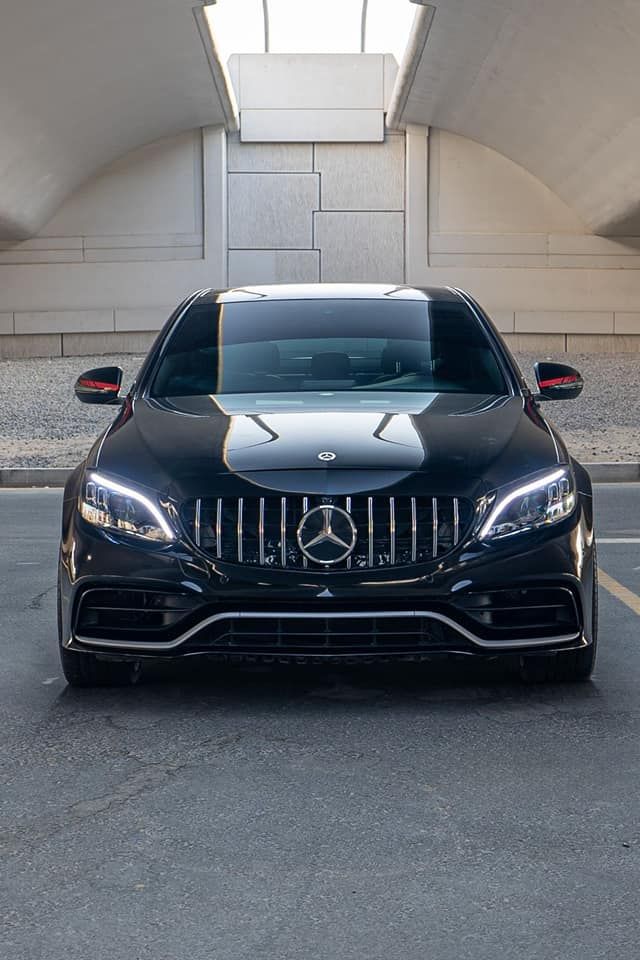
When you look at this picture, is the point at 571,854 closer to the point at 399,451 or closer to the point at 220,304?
the point at 399,451

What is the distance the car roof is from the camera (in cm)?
718

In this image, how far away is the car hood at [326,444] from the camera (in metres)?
5.24

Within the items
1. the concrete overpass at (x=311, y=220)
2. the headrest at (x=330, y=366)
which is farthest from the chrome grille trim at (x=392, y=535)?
the concrete overpass at (x=311, y=220)

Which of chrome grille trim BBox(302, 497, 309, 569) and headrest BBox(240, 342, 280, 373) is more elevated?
headrest BBox(240, 342, 280, 373)

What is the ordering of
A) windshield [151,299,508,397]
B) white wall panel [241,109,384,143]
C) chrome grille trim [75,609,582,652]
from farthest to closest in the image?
1. white wall panel [241,109,384,143]
2. windshield [151,299,508,397]
3. chrome grille trim [75,609,582,652]

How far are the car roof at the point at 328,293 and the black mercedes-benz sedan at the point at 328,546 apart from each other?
1.52 meters

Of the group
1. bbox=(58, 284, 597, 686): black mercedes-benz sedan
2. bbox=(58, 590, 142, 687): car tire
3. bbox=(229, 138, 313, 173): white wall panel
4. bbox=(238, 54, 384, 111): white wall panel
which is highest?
bbox=(238, 54, 384, 111): white wall panel

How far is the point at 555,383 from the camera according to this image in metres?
6.82

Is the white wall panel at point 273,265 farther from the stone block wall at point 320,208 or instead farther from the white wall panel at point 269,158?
the white wall panel at point 269,158

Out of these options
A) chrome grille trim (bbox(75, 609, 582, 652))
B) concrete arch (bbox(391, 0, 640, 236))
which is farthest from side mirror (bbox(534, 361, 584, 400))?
concrete arch (bbox(391, 0, 640, 236))

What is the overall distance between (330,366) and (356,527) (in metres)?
1.59

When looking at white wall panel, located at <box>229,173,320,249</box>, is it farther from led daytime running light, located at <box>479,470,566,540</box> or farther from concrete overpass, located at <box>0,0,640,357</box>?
led daytime running light, located at <box>479,470,566,540</box>

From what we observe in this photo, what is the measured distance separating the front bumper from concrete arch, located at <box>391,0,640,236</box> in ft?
48.2

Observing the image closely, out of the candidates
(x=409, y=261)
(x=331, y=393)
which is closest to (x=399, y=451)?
(x=331, y=393)
